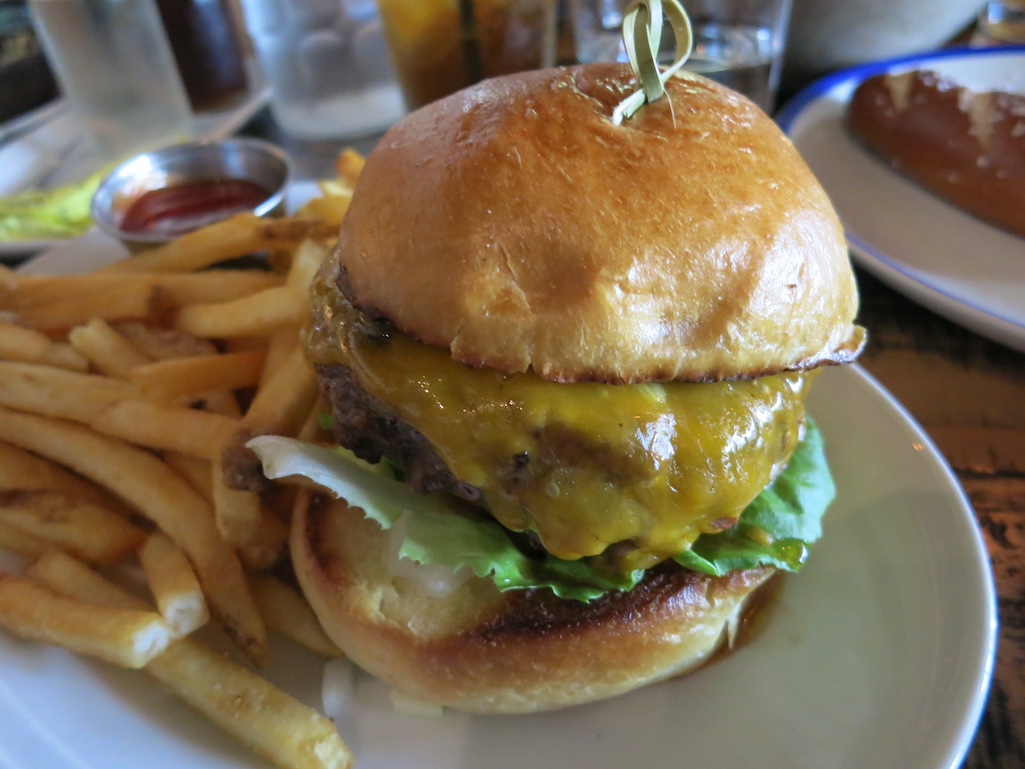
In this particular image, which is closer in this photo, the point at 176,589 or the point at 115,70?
the point at 176,589

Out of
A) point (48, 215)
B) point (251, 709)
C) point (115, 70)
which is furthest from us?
point (115, 70)

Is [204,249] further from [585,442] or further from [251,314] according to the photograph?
[585,442]

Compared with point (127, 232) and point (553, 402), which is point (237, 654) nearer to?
point (553, 402)

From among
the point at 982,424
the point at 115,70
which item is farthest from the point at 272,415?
the point at 115,70

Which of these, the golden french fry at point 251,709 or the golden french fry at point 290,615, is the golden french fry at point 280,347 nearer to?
the golden french fry at point 290,615

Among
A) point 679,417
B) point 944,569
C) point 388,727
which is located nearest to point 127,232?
point 388,727

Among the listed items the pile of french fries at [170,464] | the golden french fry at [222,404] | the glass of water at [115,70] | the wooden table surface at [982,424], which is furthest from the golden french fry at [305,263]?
the glass of water at [115,70]
